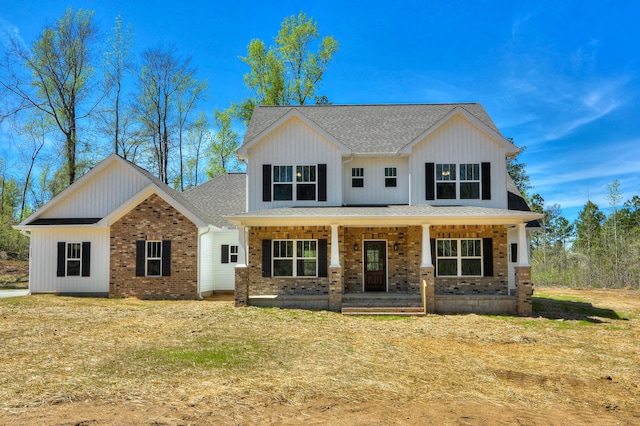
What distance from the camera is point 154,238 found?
58.1 feet

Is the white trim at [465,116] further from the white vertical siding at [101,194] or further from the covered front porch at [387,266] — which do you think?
the white vertical siding at [101,194]

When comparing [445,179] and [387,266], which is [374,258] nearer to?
[387,266]

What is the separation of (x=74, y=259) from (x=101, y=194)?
2.94m

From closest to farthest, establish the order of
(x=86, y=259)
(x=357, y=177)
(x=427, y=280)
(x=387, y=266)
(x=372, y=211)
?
(x=427, y=280) < (x=372, y=211) < (x=387, y=266) < (x=357, y=177) < (x=86, y=259)

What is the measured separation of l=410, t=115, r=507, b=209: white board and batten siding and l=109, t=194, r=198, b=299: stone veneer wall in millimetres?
8989

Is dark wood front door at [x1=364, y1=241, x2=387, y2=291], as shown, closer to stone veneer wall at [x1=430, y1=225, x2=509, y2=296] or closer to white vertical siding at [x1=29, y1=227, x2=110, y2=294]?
stone veneer wall at [x1=430, y1=225, x2=509, y2=296]

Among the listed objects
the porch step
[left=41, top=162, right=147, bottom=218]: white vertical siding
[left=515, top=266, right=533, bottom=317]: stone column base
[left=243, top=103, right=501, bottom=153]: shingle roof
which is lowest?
the porch step

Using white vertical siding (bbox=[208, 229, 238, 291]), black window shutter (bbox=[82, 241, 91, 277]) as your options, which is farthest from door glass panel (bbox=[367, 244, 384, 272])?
black window shutter (bbox=[82, 241, 91, 277])

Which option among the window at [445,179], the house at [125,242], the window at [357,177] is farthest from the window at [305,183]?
the window at [445,179]

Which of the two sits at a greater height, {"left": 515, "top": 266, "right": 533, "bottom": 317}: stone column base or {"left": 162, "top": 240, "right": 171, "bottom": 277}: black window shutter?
{"left": 162, "top": 240, "right": 171, "bottom": 277}: black window shutter

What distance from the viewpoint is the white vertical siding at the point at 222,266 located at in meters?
19.8

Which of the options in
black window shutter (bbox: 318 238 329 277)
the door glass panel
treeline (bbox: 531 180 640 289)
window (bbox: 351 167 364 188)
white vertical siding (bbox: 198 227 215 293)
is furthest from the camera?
treeline (bbox: 531 180 640 289)

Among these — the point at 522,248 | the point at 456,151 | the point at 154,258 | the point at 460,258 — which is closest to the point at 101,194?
the point at 154,258

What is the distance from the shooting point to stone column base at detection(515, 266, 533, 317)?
14375mm
